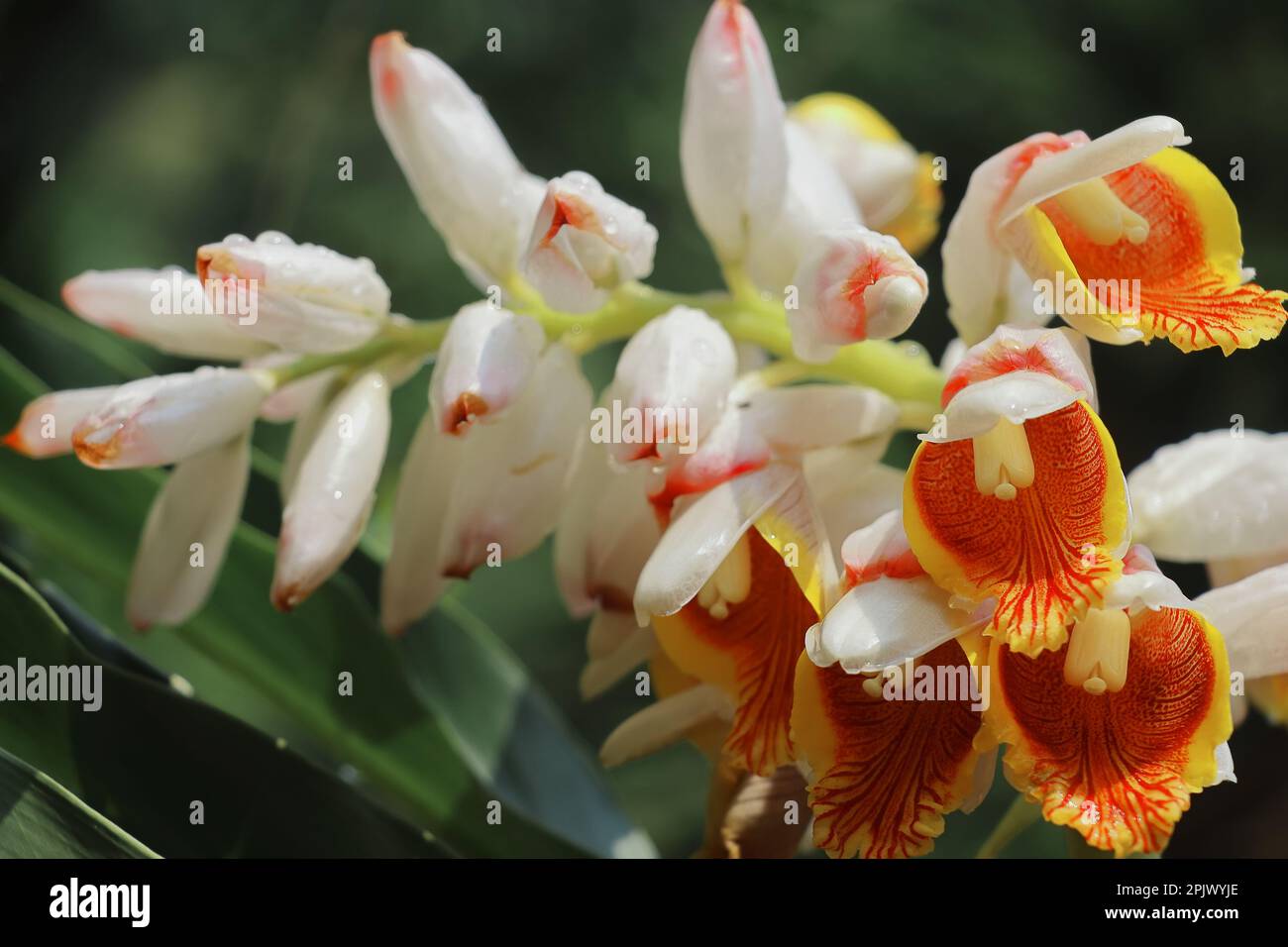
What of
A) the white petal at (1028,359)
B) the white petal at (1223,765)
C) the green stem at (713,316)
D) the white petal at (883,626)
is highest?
the green stem at (713,316)

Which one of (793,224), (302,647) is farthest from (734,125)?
(302,647)

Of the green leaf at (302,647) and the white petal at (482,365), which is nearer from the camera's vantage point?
the white petal at (482,365)

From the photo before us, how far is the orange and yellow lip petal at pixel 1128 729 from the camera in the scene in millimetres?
557

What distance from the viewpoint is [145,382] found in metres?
0.66

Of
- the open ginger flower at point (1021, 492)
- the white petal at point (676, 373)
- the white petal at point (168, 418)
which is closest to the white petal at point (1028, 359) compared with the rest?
the open ginger flower at point (1021, 492)

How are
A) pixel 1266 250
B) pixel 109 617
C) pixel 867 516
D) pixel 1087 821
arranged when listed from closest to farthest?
1. pixel 1087 821
2. pixel 867 516
3. pixel 109 617
4. pixel 1266 250

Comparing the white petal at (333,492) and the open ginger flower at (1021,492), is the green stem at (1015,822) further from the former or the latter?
the white petal at (333,492)

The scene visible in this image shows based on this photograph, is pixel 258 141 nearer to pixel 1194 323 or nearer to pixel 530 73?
pixel 530 73

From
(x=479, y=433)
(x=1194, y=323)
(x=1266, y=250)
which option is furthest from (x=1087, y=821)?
(x=1266, y=250)

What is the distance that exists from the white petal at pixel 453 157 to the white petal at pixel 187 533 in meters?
0.15

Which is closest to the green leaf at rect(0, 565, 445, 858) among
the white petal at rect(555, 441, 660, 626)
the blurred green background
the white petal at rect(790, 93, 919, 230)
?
the white petal at rect(555, 441, 660, 626)

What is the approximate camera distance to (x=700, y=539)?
592 millimetres

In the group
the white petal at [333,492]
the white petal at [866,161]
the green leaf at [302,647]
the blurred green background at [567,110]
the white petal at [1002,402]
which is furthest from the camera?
the blurred green background at [567,110]
